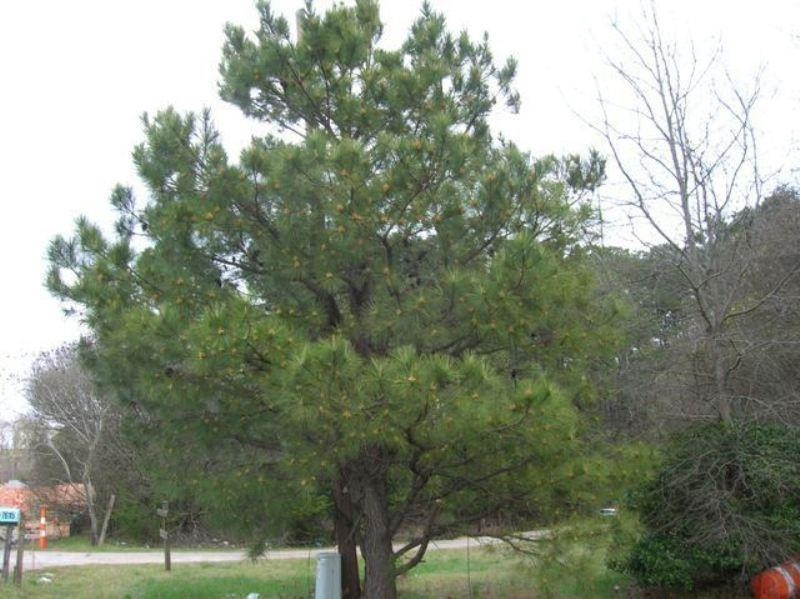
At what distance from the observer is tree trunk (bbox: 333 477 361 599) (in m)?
8.77

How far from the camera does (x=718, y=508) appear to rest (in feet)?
28.3

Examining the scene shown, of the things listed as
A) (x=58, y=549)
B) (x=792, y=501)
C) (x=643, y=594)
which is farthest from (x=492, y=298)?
(x=58, y=549)

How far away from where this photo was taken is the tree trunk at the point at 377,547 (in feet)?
25.8

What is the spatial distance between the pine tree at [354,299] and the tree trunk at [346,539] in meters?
0.05

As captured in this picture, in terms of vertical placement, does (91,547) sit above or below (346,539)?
above

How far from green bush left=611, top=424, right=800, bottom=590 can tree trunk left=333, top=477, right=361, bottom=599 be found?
303 centimetres

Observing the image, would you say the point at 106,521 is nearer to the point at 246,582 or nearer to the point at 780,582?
the point at 246,582

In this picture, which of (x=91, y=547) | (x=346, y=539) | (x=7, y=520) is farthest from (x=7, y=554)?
(x=91, y=547)

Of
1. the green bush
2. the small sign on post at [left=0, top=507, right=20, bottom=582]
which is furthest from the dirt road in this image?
the green bush

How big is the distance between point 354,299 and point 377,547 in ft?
8.23

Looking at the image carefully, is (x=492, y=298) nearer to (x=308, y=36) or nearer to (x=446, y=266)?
(x=446, y=266)

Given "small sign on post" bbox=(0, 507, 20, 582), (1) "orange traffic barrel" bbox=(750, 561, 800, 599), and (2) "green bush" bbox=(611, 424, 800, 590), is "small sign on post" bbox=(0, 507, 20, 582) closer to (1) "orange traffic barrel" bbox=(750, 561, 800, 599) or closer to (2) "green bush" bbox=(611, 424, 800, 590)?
(2) "green bush" bbox=(611, 424, 800, 590)

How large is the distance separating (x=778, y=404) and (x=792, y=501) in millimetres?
1197

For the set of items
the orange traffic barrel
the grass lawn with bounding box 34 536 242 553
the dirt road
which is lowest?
the orange traffic barrel
